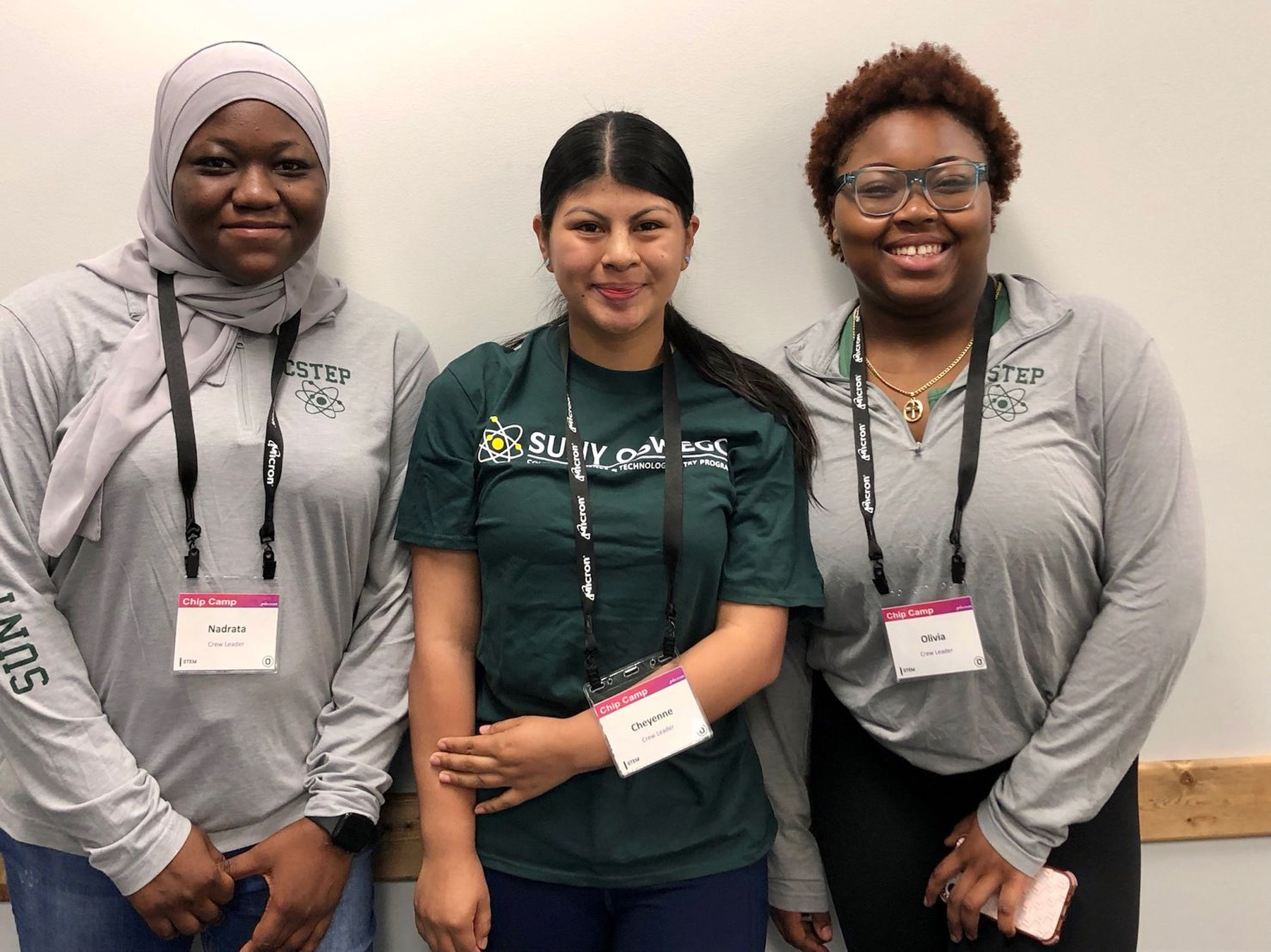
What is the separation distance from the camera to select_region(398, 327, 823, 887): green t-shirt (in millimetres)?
1385

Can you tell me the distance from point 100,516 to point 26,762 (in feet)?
1.32

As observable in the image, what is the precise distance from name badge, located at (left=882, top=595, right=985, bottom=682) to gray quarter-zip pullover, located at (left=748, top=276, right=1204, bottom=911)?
3cm

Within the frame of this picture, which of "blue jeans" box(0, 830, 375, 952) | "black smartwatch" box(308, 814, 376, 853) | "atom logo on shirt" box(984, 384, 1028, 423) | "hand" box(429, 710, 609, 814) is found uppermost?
"atom logo on shirt" box(984, 384, 1028, 423)

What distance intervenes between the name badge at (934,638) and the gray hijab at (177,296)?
1.17 metres

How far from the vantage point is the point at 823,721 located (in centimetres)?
166

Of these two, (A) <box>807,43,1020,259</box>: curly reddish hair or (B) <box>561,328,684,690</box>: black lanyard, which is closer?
(B) <box>561,328,684,690</box>: black lanyard

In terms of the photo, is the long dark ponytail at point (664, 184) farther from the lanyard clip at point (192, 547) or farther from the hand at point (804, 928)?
the hand at point (804, 928)

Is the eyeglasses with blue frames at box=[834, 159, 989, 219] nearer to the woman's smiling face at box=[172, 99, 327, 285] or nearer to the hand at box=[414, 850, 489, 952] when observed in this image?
the woman's smiling face at box=[172, 99, 327, 285]

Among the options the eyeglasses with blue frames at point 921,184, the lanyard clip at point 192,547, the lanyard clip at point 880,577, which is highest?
the eyeglasses with blue frames at point 921,184

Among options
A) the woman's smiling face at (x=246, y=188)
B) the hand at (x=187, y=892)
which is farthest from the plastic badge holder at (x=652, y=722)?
the woman's smiling face at (x=246, y=188)

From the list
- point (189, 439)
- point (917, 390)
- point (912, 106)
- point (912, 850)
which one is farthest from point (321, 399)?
point (912, 850)

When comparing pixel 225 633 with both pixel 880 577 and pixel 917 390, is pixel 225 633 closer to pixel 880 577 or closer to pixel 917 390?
pixel 880 577

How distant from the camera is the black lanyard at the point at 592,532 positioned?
4.52 ft

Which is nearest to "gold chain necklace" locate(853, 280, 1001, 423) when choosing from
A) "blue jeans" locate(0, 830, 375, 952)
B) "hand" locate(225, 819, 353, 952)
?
"hand" locate(225, 819, 353, 952)
